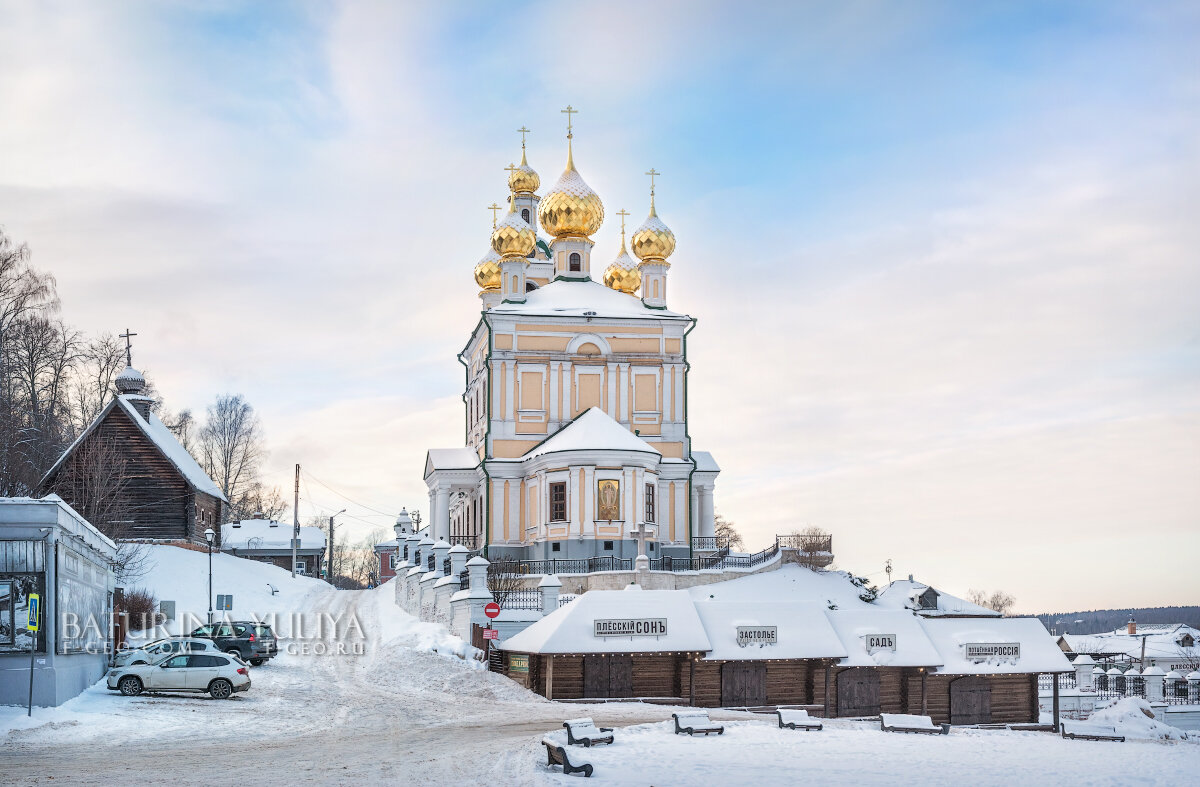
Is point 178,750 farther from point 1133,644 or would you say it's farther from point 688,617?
point 1133,644

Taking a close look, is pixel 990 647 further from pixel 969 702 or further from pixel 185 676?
pixel 185 676

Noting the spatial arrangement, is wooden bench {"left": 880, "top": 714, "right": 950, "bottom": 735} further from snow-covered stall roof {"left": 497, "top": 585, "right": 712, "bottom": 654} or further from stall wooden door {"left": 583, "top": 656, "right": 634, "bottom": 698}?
stall wooden door {"left": 583, "top": 656, "right": 634, "bottom": 698}

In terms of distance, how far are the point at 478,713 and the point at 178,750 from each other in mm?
7781

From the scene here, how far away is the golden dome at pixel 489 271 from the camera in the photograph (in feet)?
195

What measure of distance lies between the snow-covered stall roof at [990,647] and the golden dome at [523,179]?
33.3 m

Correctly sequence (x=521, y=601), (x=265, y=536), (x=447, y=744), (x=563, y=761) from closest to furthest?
(x=563, y=761) → (x=447, y=744) → (x=521, y=601) → (x=265, y=536)

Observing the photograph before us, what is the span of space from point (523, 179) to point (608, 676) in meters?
35.1

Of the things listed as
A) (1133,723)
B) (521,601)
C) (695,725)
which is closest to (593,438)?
(521,601)

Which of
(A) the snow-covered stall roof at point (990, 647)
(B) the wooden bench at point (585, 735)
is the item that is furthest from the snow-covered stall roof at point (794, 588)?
(B) the wooden bench at point (585, 735)

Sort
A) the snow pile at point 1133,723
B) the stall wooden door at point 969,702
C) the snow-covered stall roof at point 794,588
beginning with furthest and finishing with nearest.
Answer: the snow-covered stall roof at point 794,588
the stall wooden door at point 969,702
the snow pile at point 1133,723

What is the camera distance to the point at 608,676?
3070 cm

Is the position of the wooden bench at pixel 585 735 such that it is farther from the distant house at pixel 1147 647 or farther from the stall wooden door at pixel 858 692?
the distant house at pixel 1147 647

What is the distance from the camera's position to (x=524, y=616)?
110 feet

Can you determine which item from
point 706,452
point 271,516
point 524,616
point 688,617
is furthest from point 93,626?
point 271,516
